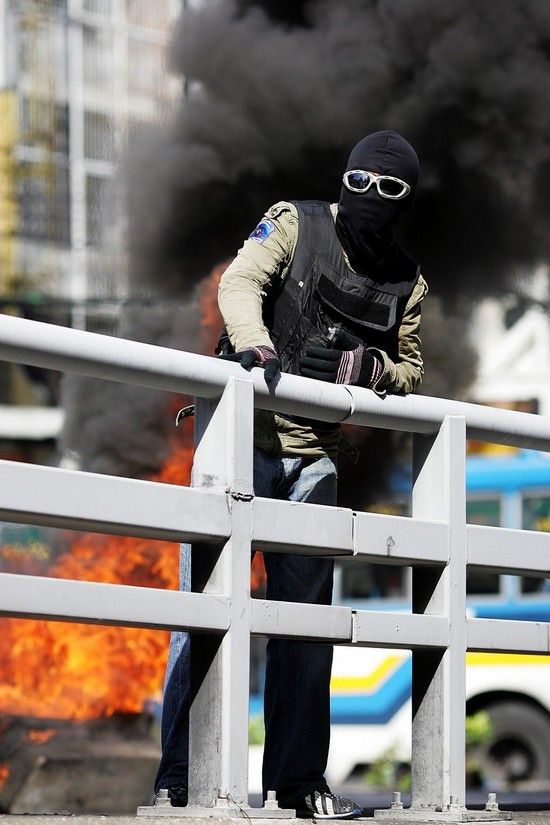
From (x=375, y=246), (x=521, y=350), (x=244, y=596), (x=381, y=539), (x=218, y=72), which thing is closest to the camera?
(x=244, y=596)

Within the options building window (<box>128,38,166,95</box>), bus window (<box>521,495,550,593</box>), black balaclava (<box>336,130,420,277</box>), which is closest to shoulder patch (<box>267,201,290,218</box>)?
black balaclava (<box>336,130,420,277</box>)

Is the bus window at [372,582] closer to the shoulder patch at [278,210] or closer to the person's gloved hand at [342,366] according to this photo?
the shoulder patch at [278,210]

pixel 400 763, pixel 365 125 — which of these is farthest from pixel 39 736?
pixel 365 125

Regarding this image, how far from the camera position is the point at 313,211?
4.54 meters

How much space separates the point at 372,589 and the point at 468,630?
11.0 meters

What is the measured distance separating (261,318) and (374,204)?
55 centimetres

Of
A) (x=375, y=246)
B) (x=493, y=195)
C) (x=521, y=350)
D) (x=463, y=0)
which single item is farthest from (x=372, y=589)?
(x=375, y=246)

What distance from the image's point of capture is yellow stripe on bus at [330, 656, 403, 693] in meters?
14.5

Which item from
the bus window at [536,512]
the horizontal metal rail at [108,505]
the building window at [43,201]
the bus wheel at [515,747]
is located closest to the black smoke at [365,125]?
the bus window at [536,512]

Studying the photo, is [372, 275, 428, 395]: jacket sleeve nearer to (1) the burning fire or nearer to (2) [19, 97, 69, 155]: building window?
(1) the burning fire

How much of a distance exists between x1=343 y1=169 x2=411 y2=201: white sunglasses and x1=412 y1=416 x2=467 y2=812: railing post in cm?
65

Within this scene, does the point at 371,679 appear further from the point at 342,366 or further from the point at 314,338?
the point at 342,366

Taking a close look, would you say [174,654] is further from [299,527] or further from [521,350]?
[521,350]

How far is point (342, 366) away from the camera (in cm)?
425
